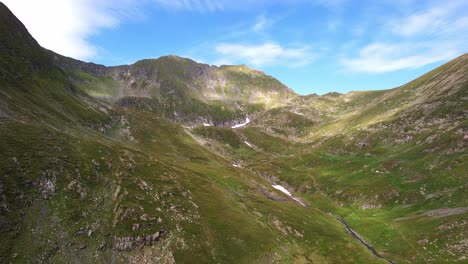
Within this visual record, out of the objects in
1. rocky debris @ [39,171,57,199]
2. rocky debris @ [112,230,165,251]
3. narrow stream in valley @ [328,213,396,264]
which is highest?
rocky debris @ [39,171,57,199]

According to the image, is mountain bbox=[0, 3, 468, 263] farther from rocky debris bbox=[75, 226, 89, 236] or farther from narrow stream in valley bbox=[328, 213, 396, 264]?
rocky debris bbox=[75, 226, 89, 236]

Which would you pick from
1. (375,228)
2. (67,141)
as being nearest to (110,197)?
(67,141)

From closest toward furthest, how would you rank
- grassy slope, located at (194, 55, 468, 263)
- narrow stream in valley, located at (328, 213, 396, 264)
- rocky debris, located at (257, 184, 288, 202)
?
narrow stream in valley, located at (328, 213, 396, 264) → grassy slope, located at (194, 55, 468, 263) → rocky debris, located at (257, 184, 288, 202)

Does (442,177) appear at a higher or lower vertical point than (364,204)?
higher

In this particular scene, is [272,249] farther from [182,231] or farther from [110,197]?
[110,197]

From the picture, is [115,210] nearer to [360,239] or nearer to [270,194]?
[270,194]

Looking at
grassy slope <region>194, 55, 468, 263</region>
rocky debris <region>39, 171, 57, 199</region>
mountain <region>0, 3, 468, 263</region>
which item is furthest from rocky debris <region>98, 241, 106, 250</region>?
grassy slope <region>194, 55, 468, 263</region>

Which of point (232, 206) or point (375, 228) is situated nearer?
point (232, 206)

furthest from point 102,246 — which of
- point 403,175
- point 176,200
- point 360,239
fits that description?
point 403,175
